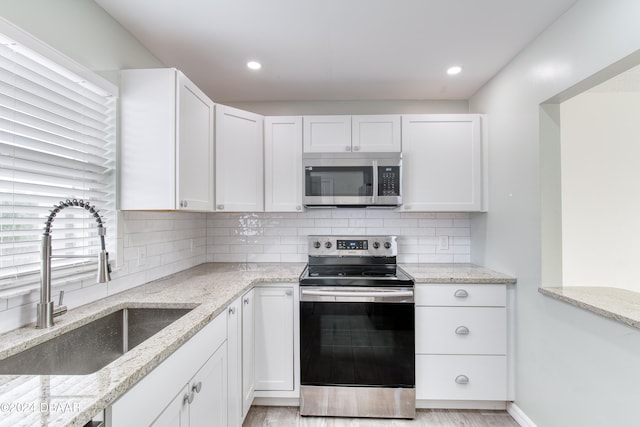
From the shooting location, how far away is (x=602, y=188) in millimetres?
2131

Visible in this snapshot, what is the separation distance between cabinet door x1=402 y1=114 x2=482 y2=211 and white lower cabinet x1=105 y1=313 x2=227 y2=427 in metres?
1.70

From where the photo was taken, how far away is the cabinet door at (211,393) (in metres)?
1.25

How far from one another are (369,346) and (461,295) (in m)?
0.70

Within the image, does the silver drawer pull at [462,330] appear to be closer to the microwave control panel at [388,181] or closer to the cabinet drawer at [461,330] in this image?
the cabinet drawer at [461,330]

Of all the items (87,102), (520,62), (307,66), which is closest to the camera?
(87,102)

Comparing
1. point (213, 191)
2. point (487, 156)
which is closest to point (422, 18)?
point (487, 156)

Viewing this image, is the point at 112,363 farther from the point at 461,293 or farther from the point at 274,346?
the point at 461,293

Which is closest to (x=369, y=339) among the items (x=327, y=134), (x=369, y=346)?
(x=369, y=346)

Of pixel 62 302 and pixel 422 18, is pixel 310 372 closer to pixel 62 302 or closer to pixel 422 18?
pixel 62 302

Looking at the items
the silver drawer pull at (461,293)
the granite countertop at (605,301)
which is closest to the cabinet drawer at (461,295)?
the silver drawer pull at (461,293)

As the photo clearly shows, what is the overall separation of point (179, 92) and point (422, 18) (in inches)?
53.4

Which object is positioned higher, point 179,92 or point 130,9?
point 130,9

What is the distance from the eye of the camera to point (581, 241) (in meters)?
2.11

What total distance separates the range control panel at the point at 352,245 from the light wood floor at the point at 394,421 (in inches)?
45.7
